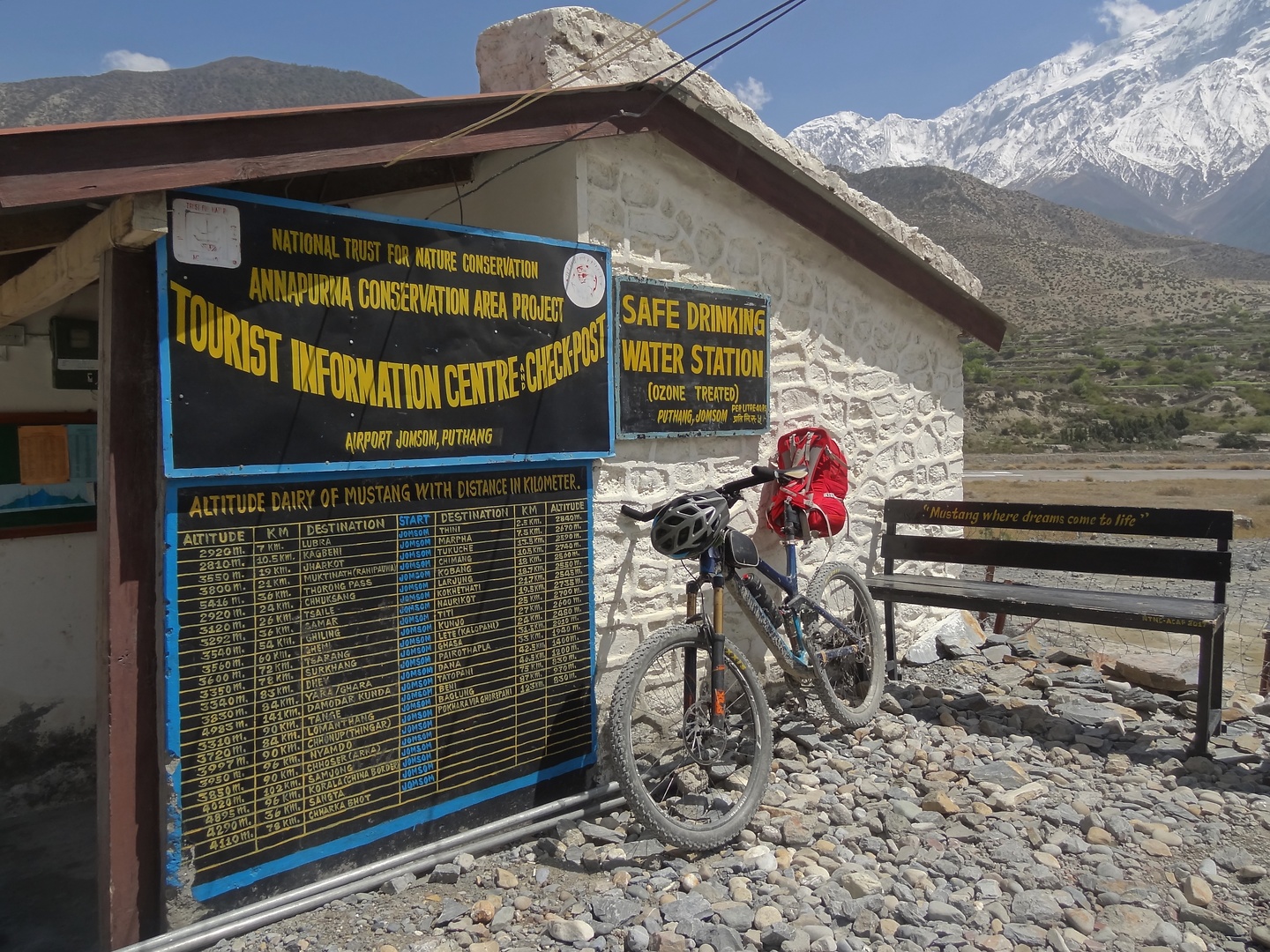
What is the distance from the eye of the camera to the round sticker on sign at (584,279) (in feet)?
13.5

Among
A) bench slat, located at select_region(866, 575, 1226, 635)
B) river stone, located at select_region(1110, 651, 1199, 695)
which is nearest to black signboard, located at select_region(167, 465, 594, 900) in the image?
bench slat, located at select_region(866, 575, 1226, 635)

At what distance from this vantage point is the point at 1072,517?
5594mm

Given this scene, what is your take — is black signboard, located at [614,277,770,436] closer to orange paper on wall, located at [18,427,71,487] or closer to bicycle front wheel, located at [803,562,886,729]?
bicycle front wheel, located at [803,562,886,729]

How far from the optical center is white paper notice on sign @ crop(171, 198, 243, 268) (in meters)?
2.96

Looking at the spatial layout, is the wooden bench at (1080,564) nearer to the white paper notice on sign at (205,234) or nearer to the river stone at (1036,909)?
the river stone at (1036,909)

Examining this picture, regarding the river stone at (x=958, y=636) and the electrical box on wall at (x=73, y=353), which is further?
the river stone at (x=958, y=636)

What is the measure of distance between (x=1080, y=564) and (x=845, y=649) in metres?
1.52

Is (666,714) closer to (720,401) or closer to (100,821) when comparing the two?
(720,401)

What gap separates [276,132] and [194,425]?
1030 millimetres

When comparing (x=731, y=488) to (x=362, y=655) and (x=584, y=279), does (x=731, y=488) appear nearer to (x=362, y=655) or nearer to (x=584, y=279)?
(x=584, y=279)

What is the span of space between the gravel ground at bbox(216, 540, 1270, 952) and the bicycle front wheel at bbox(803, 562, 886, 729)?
0.20 m

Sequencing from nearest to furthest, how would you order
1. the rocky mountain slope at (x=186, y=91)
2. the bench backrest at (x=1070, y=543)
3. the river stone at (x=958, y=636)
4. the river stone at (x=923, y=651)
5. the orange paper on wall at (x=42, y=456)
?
the orange paper on wall at (x=42, y=456)
the bench backrest at (x=1070, y=543)
the river stone at (x=923, y=651)
the river stone at (x=958, y=636)
the rocky mountain slope at (x=186, y=91)

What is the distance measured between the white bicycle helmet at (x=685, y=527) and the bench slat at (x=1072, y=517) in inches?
97.6

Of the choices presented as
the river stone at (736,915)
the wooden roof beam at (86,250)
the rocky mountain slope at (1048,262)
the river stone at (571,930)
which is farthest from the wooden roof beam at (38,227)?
the rocky mountain slope at (1048,262)
